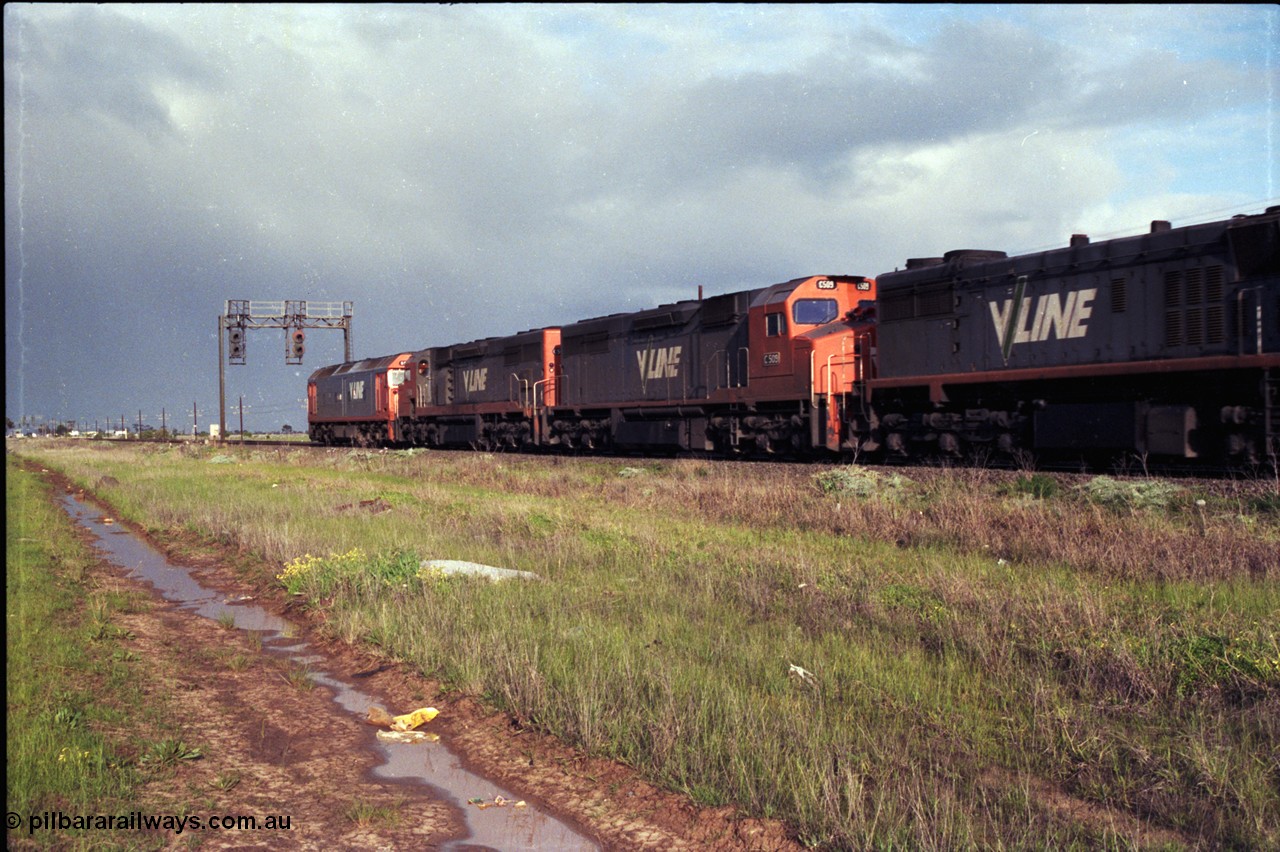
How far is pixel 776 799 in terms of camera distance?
4684 mm

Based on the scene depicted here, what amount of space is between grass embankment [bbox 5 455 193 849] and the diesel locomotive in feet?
47.7

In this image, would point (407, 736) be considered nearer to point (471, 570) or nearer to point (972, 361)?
point (471, 570)

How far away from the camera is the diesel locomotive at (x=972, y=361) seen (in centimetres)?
1509

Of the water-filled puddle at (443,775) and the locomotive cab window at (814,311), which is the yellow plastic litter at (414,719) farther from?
the locomotive cab window at (814,311)

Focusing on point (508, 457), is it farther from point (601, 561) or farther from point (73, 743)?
point (73, 743)

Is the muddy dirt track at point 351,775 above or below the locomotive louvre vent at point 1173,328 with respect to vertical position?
below

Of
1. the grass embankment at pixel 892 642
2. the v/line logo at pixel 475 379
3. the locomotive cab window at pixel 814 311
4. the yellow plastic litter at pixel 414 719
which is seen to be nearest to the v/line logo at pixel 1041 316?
the grass embankment at pixel 892 642

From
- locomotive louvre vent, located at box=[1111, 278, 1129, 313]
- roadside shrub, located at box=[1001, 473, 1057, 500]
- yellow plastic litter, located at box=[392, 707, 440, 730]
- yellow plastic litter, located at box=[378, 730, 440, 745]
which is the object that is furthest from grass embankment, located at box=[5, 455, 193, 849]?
locomotive louvre vent, located at box=[1111, 278, 1129, 313]

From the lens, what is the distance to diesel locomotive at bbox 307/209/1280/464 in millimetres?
15086

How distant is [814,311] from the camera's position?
22.3 meters

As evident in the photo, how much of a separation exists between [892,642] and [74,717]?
18.0ft

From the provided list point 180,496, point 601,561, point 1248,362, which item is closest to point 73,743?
point 601,561

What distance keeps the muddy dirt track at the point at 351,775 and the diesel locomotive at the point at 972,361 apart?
42.0 ft

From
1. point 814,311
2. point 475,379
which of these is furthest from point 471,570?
point 475,379
